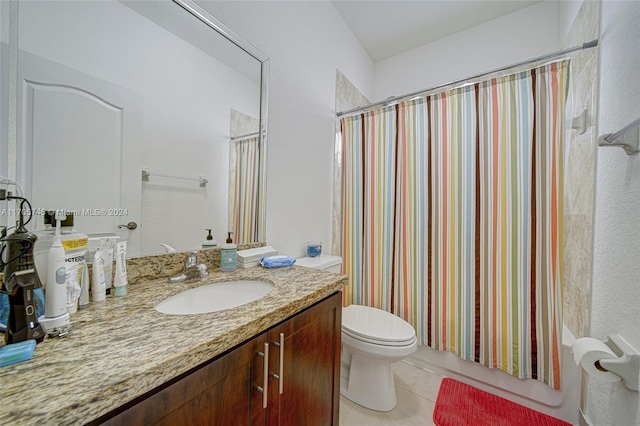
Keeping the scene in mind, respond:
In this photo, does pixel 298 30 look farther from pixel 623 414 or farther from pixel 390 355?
pixel 623 414

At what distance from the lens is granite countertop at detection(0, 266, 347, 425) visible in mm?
344

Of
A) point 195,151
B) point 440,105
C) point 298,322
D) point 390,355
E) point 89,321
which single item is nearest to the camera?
point 89,321

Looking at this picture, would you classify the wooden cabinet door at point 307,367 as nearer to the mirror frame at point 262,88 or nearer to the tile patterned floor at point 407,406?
the tile patterned floor at point 407,406

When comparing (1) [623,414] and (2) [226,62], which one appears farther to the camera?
(2) [226,62]

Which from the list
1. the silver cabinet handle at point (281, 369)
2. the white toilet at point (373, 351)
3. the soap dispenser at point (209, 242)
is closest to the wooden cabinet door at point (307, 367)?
the silver cabinet handle at point (281, 369)

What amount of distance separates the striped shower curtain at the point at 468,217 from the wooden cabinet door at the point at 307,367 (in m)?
0.90

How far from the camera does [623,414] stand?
2.76 ft

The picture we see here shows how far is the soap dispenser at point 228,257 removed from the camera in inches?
42.9

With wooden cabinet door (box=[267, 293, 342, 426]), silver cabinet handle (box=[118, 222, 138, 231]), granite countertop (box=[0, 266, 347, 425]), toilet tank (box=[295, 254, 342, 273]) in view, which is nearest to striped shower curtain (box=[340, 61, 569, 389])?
toilet tank (box=[295, 254, 342, 273])

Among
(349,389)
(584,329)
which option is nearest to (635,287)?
(584,329)

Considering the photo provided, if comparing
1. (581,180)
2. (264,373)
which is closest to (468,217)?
(581,180)

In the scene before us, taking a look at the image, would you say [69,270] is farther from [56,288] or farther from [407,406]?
[407,406]

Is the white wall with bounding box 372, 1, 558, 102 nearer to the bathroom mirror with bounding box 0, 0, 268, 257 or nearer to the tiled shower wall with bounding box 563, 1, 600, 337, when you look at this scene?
the tiled shower wall with bounding box 563, 1, 600, 337

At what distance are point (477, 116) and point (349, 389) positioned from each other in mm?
1870
